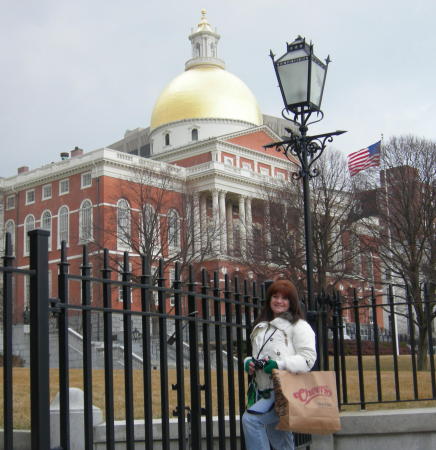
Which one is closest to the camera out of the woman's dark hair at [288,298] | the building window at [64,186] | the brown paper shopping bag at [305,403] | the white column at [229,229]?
the brown paper shopping bag at [305,403]

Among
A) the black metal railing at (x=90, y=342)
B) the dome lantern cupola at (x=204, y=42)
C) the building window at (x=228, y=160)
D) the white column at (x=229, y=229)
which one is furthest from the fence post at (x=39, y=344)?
Answer: the dome lantern cupola at (x=204, y=42)

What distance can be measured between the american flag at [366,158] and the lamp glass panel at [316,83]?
2671cm

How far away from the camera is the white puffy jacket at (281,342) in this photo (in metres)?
5.70

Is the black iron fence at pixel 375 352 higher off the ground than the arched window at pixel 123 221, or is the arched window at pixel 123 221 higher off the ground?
the arched window at pixel 123 221

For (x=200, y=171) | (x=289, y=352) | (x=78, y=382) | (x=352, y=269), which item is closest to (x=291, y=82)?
(x=289, y=352)

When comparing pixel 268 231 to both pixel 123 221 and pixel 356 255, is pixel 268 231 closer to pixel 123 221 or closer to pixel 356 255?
pixel 356 255

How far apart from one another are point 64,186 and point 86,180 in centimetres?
310

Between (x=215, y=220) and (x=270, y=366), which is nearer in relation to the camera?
(x=270, y=366)

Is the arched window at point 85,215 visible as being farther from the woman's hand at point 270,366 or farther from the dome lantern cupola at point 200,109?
the woman's hand at point 270,366

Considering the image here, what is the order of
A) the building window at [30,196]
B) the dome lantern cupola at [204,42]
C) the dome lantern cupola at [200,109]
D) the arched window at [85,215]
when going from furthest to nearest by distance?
the dome lantern cupola at [204,42]
the dome lantern cupola at [200,109]
the building window at [30,196]
the arched window at [85,215]

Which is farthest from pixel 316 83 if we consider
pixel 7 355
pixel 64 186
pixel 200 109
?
pixel 200 109

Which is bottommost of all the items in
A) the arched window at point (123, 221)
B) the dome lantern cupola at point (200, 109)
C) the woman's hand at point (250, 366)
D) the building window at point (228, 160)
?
the woman's hand at point (250, 366)

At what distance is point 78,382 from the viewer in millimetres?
14609

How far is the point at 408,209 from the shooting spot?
1288 inches
